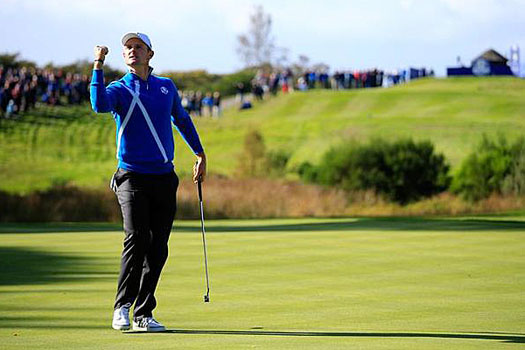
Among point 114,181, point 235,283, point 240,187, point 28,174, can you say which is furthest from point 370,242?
point 28,174

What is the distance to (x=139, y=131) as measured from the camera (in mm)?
9609

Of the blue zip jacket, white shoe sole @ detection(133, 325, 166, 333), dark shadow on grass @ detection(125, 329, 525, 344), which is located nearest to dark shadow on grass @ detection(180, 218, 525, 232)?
dark shadow on grass @ detection(125, 329, 525, 344)

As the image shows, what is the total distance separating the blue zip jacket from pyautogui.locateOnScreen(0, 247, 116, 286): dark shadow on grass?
4.38 meters

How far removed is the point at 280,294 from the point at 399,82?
91333 mm

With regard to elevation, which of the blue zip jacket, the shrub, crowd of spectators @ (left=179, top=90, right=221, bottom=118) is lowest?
the shrub

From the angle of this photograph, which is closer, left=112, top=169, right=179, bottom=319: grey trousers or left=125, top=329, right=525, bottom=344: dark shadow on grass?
left=125, top=329, right=525, bottom=344: dark shadow on grass

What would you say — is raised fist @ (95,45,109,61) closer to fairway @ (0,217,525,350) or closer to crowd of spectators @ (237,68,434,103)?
fairway @ (0,217,525,350)

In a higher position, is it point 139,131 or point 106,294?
point 139,131

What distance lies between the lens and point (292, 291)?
41.5ft


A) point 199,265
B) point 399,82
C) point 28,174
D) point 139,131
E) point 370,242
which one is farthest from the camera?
point 399,82

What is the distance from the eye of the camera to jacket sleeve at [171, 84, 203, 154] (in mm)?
9916

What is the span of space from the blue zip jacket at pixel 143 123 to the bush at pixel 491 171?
121ft

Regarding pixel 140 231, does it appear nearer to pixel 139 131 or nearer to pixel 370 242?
pixel 139 131

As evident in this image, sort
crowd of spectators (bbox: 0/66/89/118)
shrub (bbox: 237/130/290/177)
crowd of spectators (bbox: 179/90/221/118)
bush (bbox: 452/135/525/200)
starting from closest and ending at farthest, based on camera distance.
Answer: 1. bush (bbox: 452/135/525/200)
2. shrub (bbox: 237/130/290/177)
3. crowd of spectators (bbox: 0/66/89/118)
4. crowd of spectators (bbox: 179/90/221/118)
